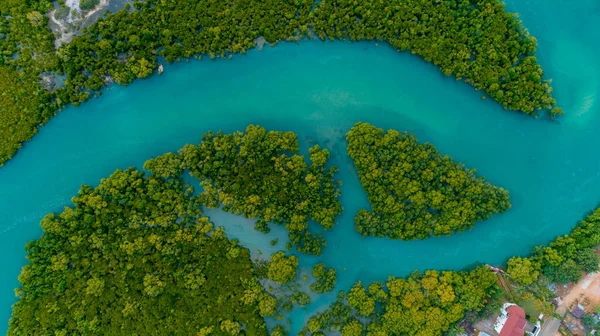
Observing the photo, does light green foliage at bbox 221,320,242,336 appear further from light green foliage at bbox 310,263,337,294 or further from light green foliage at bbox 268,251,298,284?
light green foliage at bbox 310,263,337,294

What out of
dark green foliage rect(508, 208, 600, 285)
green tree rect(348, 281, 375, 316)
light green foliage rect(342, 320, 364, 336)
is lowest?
dark green foliage rect(508, 208, 600, 285)

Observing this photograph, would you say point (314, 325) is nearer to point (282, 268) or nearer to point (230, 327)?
point (282, 268)

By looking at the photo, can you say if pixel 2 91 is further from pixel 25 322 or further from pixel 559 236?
pixel 559 236

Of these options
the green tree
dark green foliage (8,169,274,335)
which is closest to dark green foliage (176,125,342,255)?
dark green foliage (8,169,274,335)

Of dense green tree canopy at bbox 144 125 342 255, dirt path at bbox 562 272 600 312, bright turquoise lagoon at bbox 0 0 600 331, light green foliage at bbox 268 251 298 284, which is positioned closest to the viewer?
light green foliage at bbox 268 251 298 284

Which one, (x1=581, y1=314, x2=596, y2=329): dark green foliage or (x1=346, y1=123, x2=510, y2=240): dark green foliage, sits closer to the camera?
(x1=581, y1=314, x2=596, y2=329): dark green foliage

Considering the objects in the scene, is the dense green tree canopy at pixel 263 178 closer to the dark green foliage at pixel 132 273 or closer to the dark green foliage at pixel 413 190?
the dark green foliage at pixel 132 273

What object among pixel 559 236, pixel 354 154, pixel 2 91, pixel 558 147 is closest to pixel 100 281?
pixel 2 91
